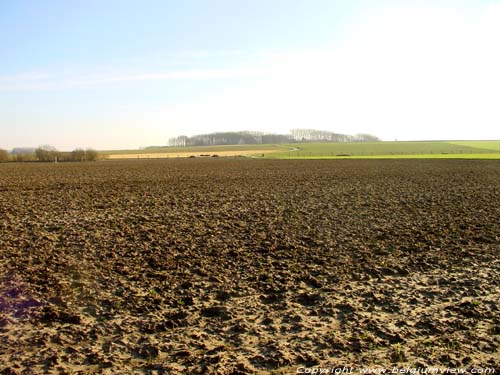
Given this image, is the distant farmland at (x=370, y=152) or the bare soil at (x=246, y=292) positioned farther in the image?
the distant farmland at (x=370, y=152)

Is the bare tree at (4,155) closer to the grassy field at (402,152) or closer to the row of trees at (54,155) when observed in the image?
the row of trees at (54,155)

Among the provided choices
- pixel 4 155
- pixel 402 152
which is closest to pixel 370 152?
pixel 402 152

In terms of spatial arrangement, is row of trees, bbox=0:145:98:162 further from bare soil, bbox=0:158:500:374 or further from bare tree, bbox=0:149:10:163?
bare soil, bbox=0:158:500:374

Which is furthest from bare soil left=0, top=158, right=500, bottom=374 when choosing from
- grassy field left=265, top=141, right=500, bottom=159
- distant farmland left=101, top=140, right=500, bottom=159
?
distant farmland left=101, top=140, right=500, bottom=159

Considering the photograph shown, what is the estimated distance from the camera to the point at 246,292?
7.44 metres

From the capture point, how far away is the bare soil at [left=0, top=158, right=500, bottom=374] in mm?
5180

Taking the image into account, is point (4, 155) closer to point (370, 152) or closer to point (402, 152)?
point (370, 152)

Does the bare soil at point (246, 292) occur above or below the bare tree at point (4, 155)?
below

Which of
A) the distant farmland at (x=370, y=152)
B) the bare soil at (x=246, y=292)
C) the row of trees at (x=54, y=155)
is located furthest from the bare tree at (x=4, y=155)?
the bare soil at (x=246, y=292)

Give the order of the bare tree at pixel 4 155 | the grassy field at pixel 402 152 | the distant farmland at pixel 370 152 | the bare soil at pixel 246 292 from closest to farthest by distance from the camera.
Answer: the bare soil at pixel 246 292, the grassy field at pixel 402 152, the bare tree at pixel 4 155, the distant farmland at pixel 370 152

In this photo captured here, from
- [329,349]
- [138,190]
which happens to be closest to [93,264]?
[329,349]

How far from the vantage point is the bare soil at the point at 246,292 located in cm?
518

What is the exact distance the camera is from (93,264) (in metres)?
9.04

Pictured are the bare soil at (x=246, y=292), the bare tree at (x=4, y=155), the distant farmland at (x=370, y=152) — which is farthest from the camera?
the distant farmland at (x=370, y=152)
